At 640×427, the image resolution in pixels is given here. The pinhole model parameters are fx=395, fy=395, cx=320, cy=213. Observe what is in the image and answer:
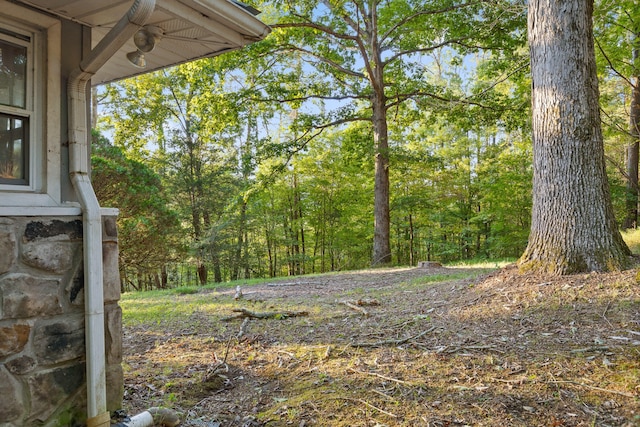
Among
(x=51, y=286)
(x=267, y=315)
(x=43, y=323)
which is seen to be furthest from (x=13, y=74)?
(x=267, y=315)

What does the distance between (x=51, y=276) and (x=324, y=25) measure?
9.41m

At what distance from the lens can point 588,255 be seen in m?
3.49

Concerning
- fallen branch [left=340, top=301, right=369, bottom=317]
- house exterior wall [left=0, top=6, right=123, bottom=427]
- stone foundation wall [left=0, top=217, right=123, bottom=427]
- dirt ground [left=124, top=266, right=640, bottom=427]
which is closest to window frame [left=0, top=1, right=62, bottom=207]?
house exterior wall [left=0, top=6, right=123, bottom=427]

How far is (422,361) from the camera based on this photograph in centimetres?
259

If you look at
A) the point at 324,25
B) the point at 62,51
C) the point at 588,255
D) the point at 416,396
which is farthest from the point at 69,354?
the point at 324,25

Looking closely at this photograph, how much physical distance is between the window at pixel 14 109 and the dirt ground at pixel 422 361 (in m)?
1.41

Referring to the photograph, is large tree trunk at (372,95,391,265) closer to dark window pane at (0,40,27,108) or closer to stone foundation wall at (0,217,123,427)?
stone foundation wall at (0,217,123,427)

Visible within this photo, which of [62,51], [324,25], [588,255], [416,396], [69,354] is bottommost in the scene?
[416,396]

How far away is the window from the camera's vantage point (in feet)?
6.03

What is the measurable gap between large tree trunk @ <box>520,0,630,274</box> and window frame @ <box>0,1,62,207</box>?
12.6ft

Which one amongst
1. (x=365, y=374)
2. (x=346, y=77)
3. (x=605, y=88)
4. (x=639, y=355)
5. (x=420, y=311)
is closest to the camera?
(x=639, y=355)

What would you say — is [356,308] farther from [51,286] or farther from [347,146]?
[347,146]

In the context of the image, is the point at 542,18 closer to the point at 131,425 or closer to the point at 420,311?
the point at 420,311

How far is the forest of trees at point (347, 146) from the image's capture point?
945 cm
